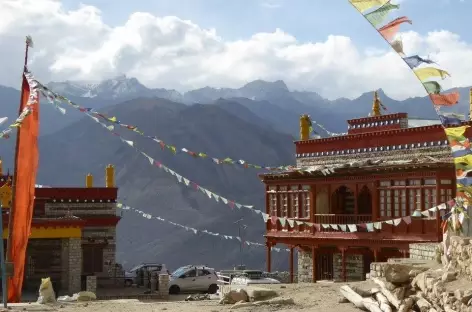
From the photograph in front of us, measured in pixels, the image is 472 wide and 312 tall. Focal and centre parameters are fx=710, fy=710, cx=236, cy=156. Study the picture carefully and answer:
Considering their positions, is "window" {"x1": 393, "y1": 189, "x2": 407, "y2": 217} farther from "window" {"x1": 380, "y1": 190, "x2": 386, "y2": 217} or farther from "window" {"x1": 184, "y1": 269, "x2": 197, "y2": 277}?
"window" {"x1": 184, "y1": 269, "x2": 197, "y2": 277}

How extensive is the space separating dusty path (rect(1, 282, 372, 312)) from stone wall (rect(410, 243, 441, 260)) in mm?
2341

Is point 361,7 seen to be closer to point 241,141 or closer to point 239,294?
point 239,294

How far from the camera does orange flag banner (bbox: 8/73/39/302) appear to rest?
2403cm

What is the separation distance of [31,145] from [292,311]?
11516mm

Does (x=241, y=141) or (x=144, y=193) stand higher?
(x=241, y=141)

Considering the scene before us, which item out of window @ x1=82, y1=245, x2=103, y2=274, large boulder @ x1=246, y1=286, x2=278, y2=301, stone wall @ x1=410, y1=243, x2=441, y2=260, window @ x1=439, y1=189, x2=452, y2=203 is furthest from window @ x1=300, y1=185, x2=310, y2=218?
large boulder @ x1=246, y1=286, x2=278, y2=301

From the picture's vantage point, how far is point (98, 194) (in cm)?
3894

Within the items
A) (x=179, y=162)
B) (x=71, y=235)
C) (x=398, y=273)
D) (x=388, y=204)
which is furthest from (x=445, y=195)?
(x=179, y=162)

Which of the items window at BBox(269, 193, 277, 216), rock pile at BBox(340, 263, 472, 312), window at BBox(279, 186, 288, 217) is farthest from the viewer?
window at BBox(269, 193, 277, 216)

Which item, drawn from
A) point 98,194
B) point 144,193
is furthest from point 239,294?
point 144,193

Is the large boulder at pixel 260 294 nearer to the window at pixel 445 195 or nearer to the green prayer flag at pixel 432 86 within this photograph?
the green prayer flag at pixel 432 86

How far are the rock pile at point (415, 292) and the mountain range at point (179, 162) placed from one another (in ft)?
262

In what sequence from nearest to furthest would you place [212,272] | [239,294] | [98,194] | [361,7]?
1. [361,7]
2. [239,294]
3. [212,272]
4. [98,194]

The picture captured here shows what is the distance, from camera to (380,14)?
1493cm
